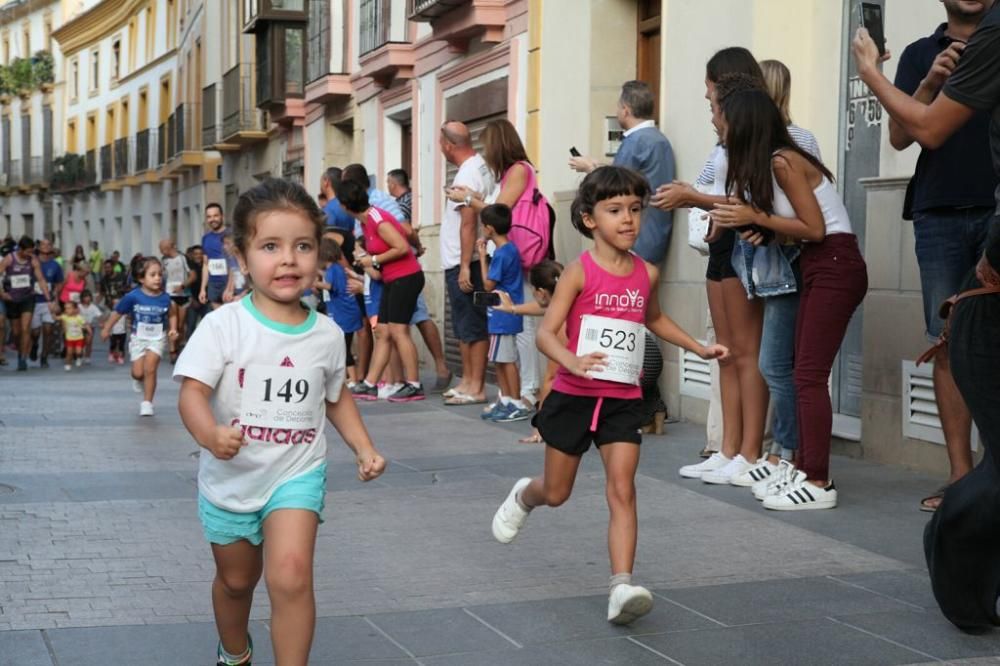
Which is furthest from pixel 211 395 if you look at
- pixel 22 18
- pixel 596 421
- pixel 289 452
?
pixel 22 18

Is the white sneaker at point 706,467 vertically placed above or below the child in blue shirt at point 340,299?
below

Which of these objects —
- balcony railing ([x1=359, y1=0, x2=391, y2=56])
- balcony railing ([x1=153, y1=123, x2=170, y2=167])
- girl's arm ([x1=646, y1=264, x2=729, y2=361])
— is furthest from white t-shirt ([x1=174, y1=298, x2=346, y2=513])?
balcony railing ([x1=153, y1=123, x2=170, y2=167])

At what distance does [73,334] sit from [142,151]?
2568cm

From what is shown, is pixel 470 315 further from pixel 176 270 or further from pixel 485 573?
pixel 176 270

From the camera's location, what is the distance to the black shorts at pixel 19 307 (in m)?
22.2

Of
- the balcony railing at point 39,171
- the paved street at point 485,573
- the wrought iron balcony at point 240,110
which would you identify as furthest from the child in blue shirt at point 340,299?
the balcony railing at point 39,171

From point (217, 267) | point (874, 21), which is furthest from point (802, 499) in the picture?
point (217, 267)

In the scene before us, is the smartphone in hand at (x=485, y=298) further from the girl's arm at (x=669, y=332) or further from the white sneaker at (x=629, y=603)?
the white sneaker at (x=629, y=603)

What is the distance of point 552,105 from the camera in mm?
13891

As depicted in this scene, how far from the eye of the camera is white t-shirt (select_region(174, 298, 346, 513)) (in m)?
4.20

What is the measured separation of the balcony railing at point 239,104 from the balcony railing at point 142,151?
45.2ft

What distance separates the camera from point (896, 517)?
23.1ft

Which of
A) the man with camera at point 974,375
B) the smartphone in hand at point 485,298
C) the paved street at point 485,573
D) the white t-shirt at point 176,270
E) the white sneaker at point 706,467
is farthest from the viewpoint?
the white t-shirt at point 176,270

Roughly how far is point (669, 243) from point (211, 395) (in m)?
7.26
